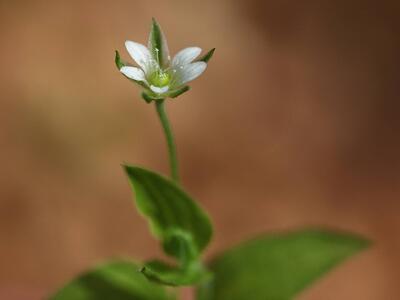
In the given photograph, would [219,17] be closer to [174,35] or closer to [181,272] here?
[174,35]

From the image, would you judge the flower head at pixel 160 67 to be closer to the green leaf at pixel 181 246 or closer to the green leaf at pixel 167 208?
the green leaf at pixel 167 208

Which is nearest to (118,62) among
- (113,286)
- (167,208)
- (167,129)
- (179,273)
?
(167,129)

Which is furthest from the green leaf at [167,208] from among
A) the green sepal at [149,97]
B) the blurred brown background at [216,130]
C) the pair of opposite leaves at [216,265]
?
the blurred brown background at [216,130]

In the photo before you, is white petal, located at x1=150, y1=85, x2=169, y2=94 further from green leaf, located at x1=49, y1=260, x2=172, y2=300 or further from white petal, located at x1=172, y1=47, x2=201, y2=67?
green leaf, located at x1=49, y1=260, x2=172, y2=300

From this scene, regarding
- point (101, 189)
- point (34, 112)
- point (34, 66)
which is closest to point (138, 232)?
point (101, 189)

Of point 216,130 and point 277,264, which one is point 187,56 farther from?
point 216,130

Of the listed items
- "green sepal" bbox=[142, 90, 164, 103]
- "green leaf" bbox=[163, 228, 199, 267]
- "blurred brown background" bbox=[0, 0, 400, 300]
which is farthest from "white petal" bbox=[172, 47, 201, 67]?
"blurred brown background" bbox=[0, 0, 400, 300]
